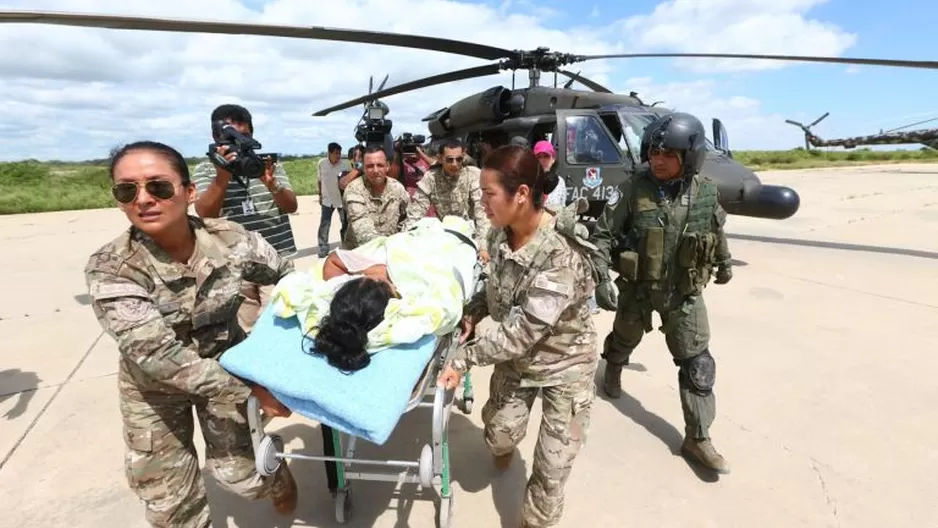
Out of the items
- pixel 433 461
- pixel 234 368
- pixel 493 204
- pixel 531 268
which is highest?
pixel 493 204

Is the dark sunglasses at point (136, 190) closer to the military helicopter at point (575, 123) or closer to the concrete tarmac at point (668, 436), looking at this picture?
the concrete tarmac at point (668, 436)

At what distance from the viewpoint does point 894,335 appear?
4.27m

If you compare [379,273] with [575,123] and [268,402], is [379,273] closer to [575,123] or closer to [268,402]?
[268,402]

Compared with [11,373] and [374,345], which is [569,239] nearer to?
[374,345]

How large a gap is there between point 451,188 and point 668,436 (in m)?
2.41

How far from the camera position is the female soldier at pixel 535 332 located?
6.06 feet

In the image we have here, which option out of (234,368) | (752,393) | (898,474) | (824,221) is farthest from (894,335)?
(824,221)

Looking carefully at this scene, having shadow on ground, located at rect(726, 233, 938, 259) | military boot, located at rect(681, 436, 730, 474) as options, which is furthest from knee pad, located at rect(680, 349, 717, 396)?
shadow on ground, located at rect(726, 233, 938, 259)

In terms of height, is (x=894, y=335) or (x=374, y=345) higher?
(x=374, y=345)

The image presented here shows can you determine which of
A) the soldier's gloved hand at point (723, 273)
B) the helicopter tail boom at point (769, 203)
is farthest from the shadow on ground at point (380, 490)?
the helicopter tail boom at point (769, 203)

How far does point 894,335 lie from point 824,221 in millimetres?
6770

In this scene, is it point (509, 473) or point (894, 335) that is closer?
point (509, 473)

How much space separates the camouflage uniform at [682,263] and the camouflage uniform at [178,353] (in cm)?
182

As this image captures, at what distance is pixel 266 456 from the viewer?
168cm
